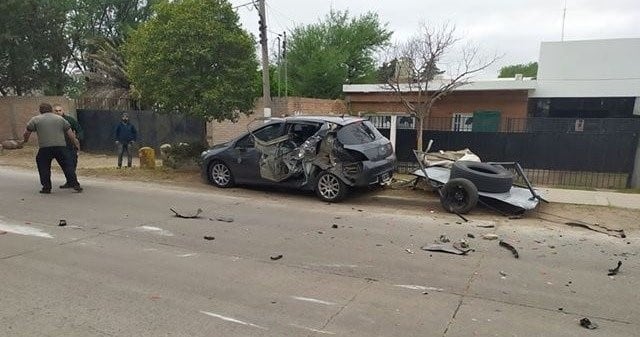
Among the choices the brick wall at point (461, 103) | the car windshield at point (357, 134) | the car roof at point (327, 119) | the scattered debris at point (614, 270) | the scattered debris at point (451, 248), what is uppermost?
the brick wall at point (461, 103)

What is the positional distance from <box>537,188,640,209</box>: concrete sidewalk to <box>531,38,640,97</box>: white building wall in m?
11.2

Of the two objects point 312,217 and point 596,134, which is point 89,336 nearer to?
point 312,217

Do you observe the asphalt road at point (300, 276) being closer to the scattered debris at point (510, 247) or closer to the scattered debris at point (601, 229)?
the scattered debris at point (510, 247)

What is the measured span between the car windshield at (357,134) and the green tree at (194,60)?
11.8 ft

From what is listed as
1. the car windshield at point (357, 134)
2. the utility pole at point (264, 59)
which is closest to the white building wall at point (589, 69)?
the utility pole at point (264, 59)

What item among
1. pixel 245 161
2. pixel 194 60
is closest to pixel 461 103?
pixel 194 60

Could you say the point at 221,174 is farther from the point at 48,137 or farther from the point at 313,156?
the point at 48,137

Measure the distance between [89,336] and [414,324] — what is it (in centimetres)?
257

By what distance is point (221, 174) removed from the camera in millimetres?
10906

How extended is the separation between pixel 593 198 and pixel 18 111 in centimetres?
2055

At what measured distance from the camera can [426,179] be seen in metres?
9.29

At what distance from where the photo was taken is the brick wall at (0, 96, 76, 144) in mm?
19547

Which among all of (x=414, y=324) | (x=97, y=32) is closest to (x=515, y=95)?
(x=414, y=324)

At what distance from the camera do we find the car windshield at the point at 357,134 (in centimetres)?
934
